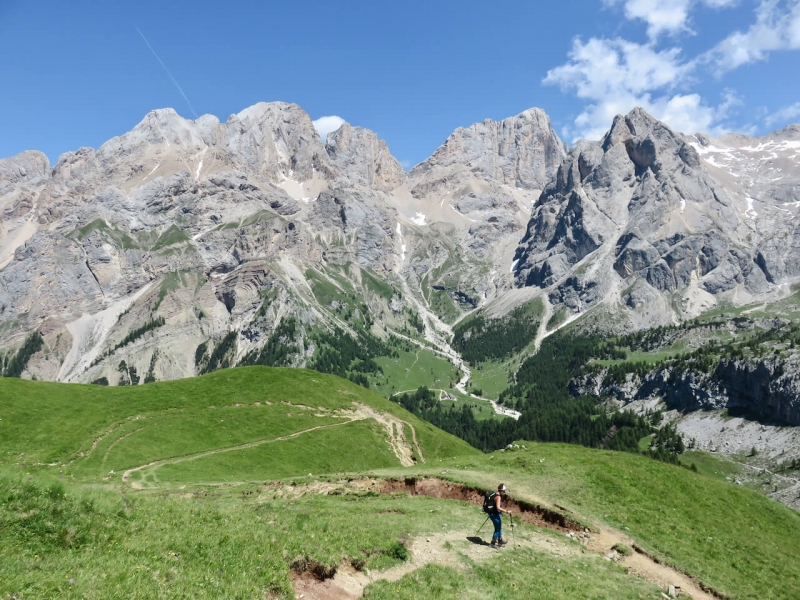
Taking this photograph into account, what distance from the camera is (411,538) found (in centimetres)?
2708

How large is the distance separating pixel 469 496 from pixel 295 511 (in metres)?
15.4

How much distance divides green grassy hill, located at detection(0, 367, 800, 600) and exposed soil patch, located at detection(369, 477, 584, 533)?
2.75ft

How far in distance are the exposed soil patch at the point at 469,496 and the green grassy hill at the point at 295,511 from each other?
84 cm

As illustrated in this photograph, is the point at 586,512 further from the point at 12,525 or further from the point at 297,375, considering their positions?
the point at 297,375

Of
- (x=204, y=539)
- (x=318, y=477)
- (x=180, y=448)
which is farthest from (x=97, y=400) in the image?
(x=204, y=539)

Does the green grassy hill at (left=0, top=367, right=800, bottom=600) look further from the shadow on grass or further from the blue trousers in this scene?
the blue trousers

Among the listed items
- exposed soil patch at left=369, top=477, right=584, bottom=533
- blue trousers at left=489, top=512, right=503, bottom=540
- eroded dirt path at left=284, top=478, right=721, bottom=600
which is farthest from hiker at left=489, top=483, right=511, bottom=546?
exposed soil patch at left=369, top=477, right=584, bottom=533

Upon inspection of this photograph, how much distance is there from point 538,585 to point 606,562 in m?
8.50

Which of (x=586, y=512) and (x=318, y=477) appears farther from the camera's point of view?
(x=318, y=477)

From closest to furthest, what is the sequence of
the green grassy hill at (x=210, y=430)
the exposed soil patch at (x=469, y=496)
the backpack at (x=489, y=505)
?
the backpack at (x=489, y=505) < the exposed soil patch at (x=469, y=496) < the green grassy hill at (x=210, y=430)

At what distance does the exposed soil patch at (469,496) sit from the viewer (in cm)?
3469

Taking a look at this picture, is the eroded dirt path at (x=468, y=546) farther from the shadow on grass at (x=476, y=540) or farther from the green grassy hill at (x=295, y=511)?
the green grassy hill at (x=295, y=511)

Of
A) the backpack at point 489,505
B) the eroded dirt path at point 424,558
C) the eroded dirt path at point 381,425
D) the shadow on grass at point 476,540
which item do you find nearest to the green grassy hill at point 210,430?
the eroded dirt path at point 381,425

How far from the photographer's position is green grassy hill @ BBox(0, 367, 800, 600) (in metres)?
17.3
